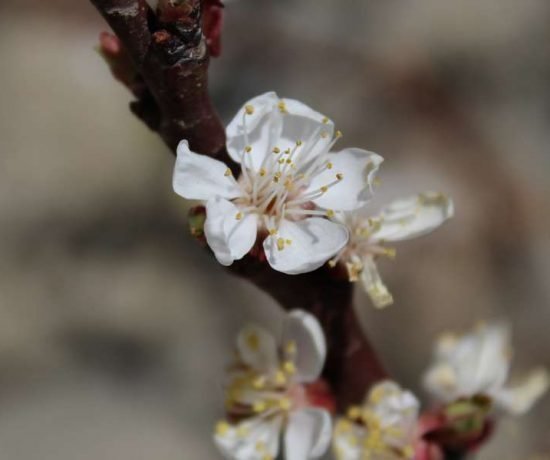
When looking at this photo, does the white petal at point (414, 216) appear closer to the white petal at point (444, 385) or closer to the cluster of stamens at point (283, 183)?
the cluster of stamens at point (283, 183)

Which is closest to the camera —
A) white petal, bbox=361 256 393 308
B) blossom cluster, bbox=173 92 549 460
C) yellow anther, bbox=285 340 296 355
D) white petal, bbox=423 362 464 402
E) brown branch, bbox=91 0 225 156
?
brown branch, bbox=91 0 225 156

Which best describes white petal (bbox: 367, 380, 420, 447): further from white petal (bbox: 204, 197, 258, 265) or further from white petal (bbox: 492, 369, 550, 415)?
white petal (bbox: 204, 197, 258, 265)

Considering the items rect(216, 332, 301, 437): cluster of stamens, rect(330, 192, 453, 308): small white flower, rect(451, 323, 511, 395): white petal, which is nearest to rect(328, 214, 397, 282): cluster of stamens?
rect(330, 192, 453, 308): small white flower

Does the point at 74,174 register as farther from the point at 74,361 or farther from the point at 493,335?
the point at 493,335

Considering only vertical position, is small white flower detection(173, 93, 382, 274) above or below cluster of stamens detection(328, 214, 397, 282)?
above

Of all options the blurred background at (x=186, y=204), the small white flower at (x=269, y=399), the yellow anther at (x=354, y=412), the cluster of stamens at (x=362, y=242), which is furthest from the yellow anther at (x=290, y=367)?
the blurred background at (x=186, y=204)
